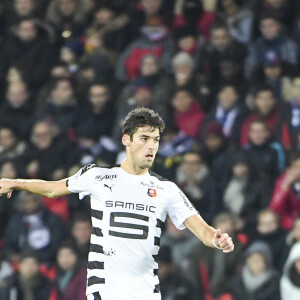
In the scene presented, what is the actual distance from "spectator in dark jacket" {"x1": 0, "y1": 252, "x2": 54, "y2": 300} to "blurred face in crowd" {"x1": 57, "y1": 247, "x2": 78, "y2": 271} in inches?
12.2

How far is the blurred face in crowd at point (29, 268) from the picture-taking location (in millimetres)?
12062

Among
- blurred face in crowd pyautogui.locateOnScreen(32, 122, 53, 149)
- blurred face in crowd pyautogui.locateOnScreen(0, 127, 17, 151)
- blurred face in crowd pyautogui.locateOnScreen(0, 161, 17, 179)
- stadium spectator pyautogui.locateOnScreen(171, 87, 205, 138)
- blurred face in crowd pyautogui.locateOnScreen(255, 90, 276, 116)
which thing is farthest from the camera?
blurred face in crowd pyautogui.locateOnScreen(0, 127, 17, 151)

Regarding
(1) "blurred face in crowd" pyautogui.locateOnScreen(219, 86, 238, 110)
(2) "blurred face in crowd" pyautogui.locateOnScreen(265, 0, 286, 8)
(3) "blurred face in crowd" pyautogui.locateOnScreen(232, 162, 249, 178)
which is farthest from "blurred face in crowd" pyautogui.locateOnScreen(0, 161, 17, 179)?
(2) "blurred face in crowd" pyautogui.locateOnScreen(265, 0, 286, 8)

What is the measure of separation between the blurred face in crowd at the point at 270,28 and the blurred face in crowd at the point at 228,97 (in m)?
0.83

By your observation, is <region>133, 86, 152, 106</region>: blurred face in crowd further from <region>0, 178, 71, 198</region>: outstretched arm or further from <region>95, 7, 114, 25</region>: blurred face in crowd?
<region>0, 178, 71, 198</region>: outstretched arm

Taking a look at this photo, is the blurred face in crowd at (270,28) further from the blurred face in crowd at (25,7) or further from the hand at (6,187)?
the hand at (6,187)

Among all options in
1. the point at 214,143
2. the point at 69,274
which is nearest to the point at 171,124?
the point at 214,143

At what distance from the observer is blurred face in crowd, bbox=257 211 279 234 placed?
11016mm

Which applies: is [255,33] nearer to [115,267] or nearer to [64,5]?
[64,5]

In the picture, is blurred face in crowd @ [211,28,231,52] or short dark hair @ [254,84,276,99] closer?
short dark hair @ [254,84,276,99]

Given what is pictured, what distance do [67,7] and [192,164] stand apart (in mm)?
3814

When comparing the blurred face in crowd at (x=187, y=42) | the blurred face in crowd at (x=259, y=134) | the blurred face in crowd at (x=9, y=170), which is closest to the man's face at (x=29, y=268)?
the blurred face in crowd at (x=9, y=170)

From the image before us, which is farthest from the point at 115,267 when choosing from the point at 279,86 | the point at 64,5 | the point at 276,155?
the point at 64,5

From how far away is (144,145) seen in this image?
25.0 ft
